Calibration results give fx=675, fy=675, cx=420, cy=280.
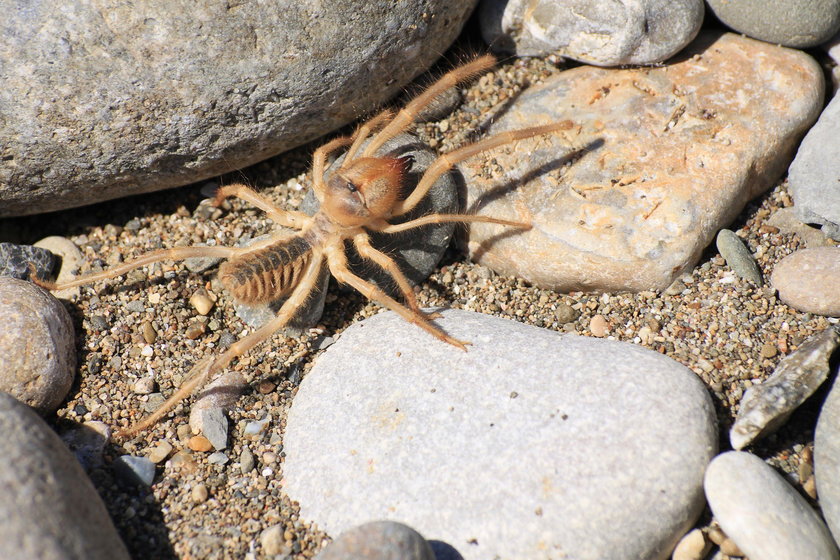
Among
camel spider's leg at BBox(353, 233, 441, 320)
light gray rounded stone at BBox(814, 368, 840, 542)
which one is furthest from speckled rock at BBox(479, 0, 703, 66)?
light gray rounded stone at BBox(814, 368, 840, 542)

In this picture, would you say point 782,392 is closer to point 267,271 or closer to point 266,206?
point 267,271

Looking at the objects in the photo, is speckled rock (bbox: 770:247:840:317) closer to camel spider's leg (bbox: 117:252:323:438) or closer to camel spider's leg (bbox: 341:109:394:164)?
camel spider's leg (bbox: 341:109:394:164)

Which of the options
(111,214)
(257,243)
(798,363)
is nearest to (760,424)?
(798,363)

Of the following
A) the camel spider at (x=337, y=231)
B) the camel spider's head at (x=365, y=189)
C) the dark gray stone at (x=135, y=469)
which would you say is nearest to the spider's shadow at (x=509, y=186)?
the camel spider at (x=337, y=231)

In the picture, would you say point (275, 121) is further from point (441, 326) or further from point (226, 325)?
point (441, 326)

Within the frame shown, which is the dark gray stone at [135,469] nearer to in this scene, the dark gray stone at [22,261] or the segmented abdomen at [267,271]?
the segmented abdomen at [267,271]

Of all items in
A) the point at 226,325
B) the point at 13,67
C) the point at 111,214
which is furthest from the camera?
the point at 111,214

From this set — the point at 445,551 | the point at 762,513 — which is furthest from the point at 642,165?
the point at 445,551
